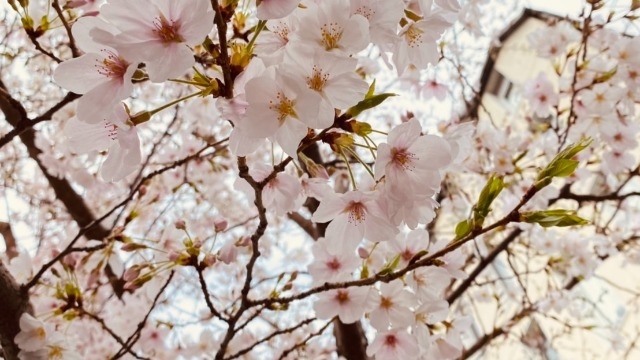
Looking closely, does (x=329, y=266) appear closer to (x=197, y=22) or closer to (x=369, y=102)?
(x=369, y=102)

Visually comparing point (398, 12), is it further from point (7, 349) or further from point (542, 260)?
point (542, 260)

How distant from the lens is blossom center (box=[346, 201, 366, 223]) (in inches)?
48.4

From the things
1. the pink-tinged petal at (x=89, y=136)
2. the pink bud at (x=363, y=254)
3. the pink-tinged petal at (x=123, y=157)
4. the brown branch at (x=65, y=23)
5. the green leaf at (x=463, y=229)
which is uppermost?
the brown branch at (x=65, y=23)

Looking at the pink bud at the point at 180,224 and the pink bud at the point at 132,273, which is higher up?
the pink bud at the point at 180,224

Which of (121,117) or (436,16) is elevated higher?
(436,16)

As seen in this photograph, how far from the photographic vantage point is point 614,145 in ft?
9.66

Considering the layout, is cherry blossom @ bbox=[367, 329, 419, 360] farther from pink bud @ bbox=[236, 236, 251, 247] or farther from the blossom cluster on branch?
pink bud @ bbox=[236, 236, 251, 247]

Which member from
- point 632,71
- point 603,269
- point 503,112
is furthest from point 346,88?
point 503,112

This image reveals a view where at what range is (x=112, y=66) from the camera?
1.01 metres

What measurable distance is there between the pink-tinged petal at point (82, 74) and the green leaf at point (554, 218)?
1021 mm

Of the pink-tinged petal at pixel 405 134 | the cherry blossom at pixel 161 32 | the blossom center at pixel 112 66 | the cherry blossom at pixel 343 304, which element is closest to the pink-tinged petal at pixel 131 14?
the cherry blossom at pixel 161 32

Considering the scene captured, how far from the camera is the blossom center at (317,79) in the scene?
0.96 m

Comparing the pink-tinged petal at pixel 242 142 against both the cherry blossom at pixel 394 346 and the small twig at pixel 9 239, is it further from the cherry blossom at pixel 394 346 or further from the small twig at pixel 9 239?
the small twig at pixel 9 239

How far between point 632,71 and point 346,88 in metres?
2.20
